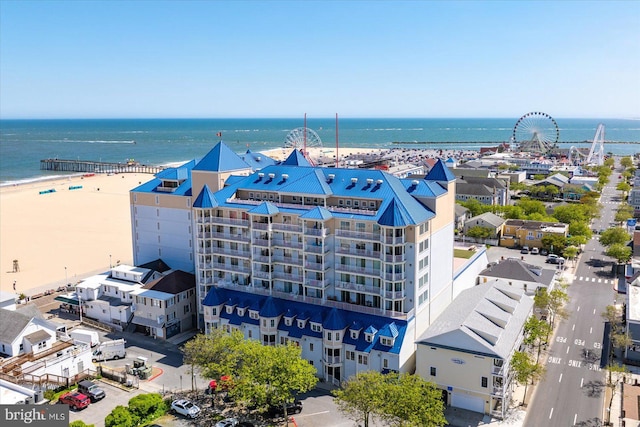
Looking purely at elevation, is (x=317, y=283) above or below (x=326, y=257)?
below

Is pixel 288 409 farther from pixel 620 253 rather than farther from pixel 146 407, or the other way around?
pixel 620 253

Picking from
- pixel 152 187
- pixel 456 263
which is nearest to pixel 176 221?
pixel 152 187

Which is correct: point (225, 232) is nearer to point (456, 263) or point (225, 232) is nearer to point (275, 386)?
point (275, 386)

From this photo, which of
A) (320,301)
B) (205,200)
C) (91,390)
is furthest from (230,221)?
(91,390)

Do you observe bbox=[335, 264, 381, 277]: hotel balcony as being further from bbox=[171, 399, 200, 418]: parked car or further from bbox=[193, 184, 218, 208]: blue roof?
bbox=[171, 399, 200, 418]: parked car

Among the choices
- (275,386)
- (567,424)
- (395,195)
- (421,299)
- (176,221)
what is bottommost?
(567,424)

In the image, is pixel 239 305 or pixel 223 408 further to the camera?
pixel 239 305

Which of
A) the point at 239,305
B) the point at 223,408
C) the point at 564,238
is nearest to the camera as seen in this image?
the point at 223,408

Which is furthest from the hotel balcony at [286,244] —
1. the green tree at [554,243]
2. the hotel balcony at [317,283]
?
the green tree at [554,243]
